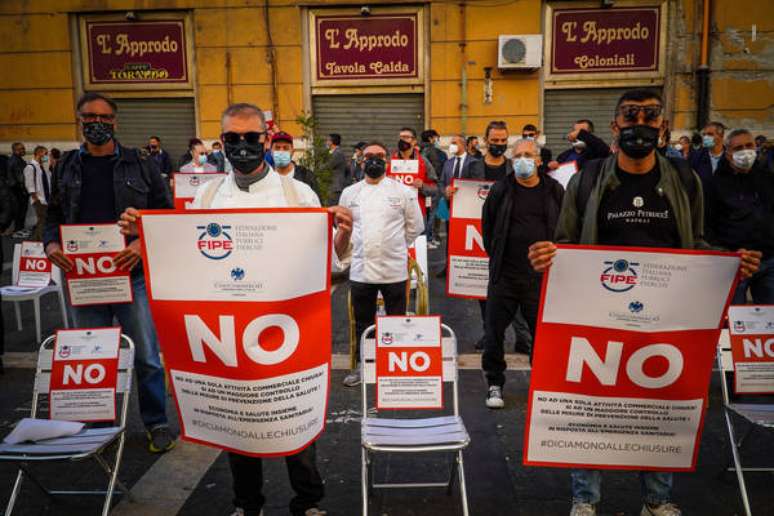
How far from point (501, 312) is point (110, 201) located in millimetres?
2936

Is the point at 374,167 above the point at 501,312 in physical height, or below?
above

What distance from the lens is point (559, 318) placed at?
3004 millimetres

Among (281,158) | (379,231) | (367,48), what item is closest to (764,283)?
(379,231)

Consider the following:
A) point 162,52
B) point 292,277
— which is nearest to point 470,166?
point 292,277

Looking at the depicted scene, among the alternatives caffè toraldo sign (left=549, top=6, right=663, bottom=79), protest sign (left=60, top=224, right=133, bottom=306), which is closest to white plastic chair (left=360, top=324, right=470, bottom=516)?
protest sign (left=60, top=224, right=133, bottom=306)

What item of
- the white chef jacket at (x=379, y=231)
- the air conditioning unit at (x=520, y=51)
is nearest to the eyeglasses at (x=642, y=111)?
the white chef jacket at (x=379, y=231)

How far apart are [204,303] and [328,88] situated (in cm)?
1357

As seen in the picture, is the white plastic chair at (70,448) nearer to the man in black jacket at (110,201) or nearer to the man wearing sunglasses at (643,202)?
the man in black jacket at (110,201)

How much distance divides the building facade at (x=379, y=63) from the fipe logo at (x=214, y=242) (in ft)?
42.7

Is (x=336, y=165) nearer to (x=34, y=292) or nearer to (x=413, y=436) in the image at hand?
(x=34, y=292)

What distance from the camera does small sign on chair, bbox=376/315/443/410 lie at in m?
3.77

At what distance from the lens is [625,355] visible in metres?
2.96

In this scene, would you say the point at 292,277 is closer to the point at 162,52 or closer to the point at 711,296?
the point at 711,296

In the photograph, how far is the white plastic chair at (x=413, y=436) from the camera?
315 centimetres
